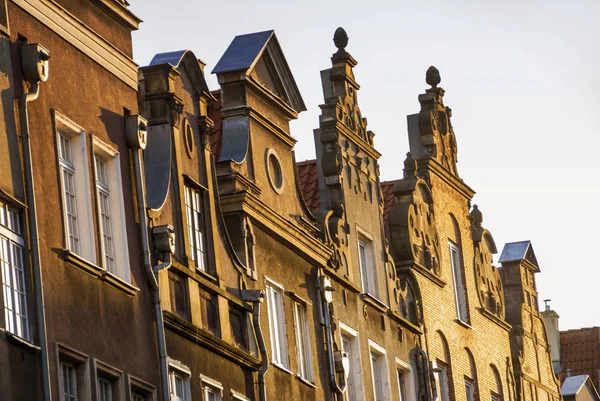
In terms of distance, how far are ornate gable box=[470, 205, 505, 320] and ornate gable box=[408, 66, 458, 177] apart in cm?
142

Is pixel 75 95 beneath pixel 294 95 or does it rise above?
beneath

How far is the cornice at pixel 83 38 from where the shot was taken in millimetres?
24109

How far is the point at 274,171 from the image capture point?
107 feet

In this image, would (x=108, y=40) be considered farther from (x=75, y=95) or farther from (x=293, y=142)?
(x=293, y=142)

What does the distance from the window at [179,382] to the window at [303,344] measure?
5322 millimetres

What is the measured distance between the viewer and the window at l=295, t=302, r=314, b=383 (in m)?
31.8

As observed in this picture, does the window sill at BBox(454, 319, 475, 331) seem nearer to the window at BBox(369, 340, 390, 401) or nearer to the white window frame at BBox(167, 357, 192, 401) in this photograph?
the window at BBox(369, 340, 390, 401)

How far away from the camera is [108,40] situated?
1030 inches

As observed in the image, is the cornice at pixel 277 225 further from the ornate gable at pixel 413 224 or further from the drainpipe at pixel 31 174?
the drainpipe at pixel 31 174

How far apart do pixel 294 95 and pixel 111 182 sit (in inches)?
336

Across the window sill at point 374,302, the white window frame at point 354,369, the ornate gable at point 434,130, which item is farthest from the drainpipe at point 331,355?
the ornate gable at point 434,130

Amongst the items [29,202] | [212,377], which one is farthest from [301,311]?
[29,202]

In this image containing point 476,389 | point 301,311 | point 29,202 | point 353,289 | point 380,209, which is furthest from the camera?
point 476,389

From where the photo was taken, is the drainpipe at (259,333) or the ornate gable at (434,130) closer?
the drainpipe at (259,333)
